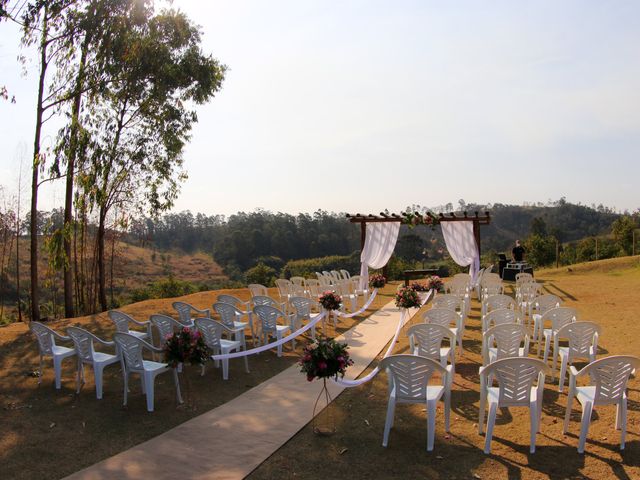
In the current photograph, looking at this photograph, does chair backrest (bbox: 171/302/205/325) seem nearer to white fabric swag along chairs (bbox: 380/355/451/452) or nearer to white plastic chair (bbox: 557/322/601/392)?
white fabric swag along chairs (bbox: 380/355/451/452)

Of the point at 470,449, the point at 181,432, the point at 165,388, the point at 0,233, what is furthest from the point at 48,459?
the point at 0,233

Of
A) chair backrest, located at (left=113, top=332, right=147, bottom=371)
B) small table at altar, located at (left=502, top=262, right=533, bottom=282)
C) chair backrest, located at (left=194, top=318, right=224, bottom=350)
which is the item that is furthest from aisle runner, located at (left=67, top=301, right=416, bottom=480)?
small table at altar, located at (left=502, top=262, right=533, bottom=282)

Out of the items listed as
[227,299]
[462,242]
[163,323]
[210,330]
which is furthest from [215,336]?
[462,242]

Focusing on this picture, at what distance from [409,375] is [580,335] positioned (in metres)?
2.42

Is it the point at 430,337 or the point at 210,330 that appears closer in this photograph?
the point at 430,337

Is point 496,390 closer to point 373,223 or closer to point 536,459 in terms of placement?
point 536,459

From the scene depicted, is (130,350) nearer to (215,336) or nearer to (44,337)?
(215,336)

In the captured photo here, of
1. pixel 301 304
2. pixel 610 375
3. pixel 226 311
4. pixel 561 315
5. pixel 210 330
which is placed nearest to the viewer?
pixel 610 375

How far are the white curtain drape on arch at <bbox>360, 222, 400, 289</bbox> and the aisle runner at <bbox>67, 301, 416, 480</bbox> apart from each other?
10.2 m

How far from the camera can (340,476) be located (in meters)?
3.69

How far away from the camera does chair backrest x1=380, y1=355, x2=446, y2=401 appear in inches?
161

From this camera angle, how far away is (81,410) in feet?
17.1

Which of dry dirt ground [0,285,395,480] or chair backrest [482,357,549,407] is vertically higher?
chair backrest [482,357,549,407]

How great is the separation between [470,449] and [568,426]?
100 centimetres
